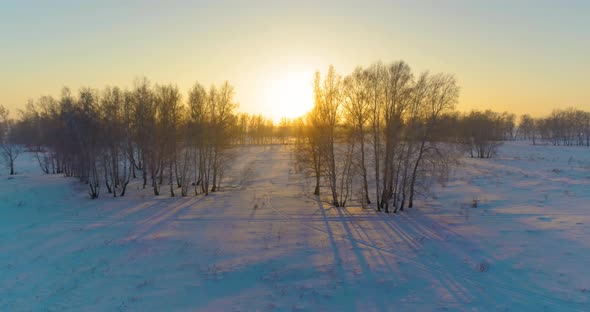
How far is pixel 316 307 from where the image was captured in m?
9.52

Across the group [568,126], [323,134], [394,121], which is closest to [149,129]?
[323,134]

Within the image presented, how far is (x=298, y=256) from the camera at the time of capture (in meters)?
→ 13.8

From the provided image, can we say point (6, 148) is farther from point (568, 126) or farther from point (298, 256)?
point (568, 126)

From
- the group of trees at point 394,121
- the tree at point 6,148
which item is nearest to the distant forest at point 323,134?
the group of trees at point 394,121

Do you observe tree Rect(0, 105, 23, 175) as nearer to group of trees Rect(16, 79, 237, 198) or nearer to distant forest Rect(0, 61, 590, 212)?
distant forest Rect(0, 61, 590, 212)

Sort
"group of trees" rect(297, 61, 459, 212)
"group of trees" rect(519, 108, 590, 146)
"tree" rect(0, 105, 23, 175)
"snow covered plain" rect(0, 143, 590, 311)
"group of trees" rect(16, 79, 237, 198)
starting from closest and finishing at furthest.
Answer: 1. "snow covered plain" rect(0, 143, 590, 311)
2. "group of trees" rect(297, 61, 459, 212)
3. "group of trees" rect(16, 79, 237, 198)
4. "tree" rect(0, 105, 23, 175)
5. "group of trees" rect(519, 108, 590, 146)

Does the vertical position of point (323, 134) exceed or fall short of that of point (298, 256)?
it exceeds it

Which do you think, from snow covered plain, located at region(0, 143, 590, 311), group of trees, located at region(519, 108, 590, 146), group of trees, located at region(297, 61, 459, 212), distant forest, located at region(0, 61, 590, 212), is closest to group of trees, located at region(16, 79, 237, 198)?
distant forest, located at region(0, 61, 590, 212)

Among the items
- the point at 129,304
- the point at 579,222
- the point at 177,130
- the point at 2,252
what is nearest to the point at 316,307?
the point at 129,304

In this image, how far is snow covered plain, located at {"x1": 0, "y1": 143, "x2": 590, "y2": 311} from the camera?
32.9 feet

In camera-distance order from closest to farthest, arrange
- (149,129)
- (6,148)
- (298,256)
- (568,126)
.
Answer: (298,256) < (149,129) < (6,148) < (568,126)

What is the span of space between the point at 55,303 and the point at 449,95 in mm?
23974

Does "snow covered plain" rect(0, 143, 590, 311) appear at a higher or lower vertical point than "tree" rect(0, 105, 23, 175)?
lower

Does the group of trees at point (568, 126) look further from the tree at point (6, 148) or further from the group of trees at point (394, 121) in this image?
the tree at point (6, 148)
